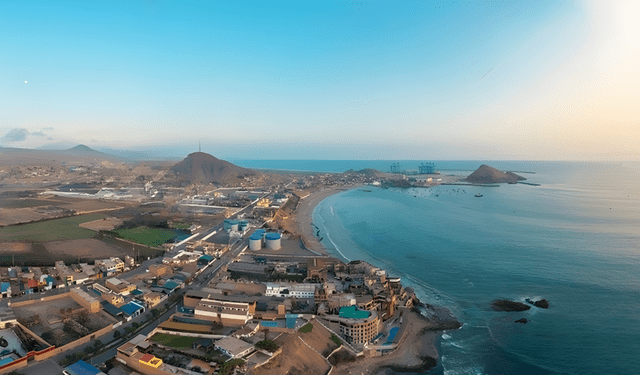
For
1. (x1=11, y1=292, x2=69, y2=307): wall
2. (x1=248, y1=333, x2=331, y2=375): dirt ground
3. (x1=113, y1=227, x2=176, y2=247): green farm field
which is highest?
(x1=113, y1=227, x2=176, y2=247): green farm field

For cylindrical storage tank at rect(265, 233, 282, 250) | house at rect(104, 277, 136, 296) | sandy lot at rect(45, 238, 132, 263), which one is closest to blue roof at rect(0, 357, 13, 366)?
house at rect(104, 277, 136, 296)

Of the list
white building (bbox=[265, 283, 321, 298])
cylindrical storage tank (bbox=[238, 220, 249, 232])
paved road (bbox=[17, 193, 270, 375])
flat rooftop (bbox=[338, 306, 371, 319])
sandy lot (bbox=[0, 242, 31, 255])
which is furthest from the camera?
cylindrical storage tank (bbox=[238, 220, 249, 232])

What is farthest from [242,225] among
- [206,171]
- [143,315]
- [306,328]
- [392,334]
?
[206,171]

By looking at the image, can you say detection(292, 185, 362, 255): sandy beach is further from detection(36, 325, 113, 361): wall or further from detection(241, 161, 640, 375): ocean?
detection(36, 325, 113, 361): wall

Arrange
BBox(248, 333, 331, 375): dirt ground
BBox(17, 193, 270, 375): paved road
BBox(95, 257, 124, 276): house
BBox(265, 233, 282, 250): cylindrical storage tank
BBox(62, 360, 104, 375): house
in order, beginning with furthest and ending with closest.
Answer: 1. BBox(265, 233, 282, 250): cylindrical storage tank
2. BBox(95, 257, 124, 276): house
3. BBox(248, 333, 331, 375): dirt ground
4. BBox(17, 193, 270, 375): paved road
5. BBox(62, 360, 104, 375): house

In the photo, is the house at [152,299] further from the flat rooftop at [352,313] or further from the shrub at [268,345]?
the flat rooftop at [352,313]

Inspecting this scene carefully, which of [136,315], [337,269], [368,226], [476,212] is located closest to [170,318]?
[136,315]

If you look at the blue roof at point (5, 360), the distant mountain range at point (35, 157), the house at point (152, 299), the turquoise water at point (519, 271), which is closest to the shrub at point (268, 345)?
the turquoise water at point (519, 271)
